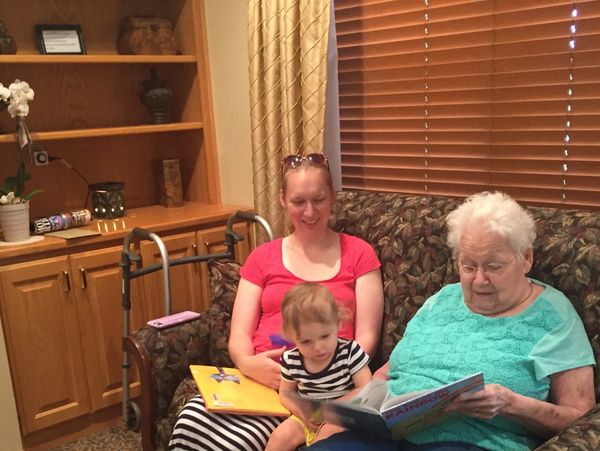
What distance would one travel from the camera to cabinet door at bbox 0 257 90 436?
2.46 metres

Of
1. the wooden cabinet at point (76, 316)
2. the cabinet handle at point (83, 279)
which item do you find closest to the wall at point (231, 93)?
the wooden cabinet at point (76, 316)

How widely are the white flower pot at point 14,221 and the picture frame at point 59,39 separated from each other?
0.82 metres

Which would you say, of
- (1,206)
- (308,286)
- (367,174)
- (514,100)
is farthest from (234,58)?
(308,286)

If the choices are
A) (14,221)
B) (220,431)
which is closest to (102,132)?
(14,221)

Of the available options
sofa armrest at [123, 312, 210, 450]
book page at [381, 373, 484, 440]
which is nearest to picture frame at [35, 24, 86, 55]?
sofa armrest at [123, 312, 210, 450]

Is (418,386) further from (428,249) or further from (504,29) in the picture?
(504,29)

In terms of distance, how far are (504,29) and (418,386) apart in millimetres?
1286

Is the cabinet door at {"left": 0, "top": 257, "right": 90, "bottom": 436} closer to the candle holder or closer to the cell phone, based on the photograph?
the candle holder

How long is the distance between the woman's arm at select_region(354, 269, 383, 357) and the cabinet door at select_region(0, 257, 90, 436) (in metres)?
1.36

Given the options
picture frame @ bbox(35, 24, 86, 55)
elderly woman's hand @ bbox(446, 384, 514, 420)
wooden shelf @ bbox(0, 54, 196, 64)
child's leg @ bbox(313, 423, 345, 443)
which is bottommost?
child's leg @ bbox(313, 423, 345, 443)

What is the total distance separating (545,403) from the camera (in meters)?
1.39

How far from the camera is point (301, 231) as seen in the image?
6.63 feet

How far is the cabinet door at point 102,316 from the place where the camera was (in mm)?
2625

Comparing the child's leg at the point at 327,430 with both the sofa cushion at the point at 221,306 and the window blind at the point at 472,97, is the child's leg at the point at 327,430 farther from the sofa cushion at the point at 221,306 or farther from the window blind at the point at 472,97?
the window blind at the point at 472,97
